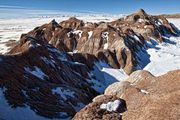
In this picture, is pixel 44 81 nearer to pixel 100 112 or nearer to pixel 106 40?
pixel 100 112

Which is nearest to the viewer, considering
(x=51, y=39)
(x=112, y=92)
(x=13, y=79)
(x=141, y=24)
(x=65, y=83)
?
(x=112, y=92)

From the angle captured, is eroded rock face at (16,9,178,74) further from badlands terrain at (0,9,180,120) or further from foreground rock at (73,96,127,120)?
foreground rock at (73,96,127,120)

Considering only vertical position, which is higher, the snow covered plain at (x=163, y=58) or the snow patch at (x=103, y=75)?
the snow patch at (x=103, y=75)

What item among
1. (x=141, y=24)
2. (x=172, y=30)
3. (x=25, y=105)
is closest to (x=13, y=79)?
(x=25, y=105)

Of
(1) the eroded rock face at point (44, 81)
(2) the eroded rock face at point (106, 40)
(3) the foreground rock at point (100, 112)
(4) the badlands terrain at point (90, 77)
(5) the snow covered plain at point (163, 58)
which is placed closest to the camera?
(3) the foreground rock at point (100, 112)

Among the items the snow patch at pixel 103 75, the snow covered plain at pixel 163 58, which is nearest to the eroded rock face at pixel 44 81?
the snow patch at pixel 103 75

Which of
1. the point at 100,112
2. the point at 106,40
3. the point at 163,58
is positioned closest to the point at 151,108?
the point at 100,112

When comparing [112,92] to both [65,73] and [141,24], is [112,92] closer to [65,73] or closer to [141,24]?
[65,73]

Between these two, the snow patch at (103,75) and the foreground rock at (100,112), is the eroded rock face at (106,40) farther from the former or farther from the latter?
the foreground rock at (100,112)
